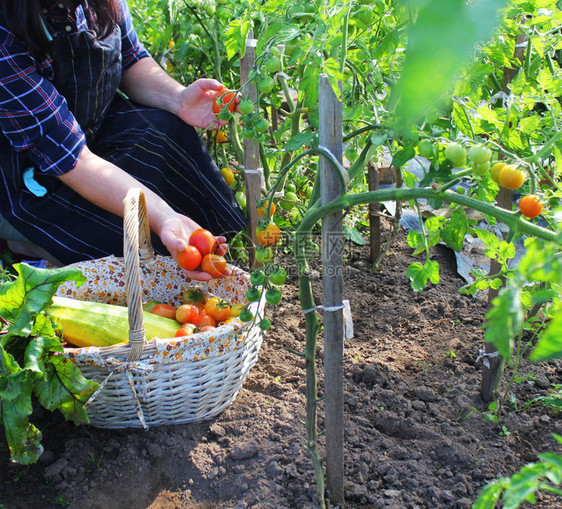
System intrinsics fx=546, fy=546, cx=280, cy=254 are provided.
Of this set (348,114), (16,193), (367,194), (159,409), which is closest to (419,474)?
(159,409)

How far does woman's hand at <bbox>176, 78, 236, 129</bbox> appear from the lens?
226cm

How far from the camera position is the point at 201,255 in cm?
184

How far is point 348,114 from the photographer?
1323mm

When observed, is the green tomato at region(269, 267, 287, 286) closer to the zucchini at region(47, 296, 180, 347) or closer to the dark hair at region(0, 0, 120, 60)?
the zucchini at region(47, 296, 180, 347)

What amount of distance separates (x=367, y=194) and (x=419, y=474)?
34.9 inches

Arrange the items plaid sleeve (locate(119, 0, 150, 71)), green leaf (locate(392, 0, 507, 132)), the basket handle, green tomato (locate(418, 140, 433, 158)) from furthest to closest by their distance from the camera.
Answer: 1. plaid sleeve (locate(119, 0, 150, 71))
2. the basket handle
3. green tomato (locate(418, 140, 433, 158))
4. green leaf (locate(392, 0, 507, 132))

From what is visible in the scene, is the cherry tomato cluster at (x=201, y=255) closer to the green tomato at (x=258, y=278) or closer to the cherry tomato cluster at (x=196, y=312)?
the cherry tomato cluster at (x=196, y=312)

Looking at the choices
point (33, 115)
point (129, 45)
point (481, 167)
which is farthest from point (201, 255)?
point (129, 45)

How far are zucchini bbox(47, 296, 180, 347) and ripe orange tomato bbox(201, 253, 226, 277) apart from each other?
0.26 metres

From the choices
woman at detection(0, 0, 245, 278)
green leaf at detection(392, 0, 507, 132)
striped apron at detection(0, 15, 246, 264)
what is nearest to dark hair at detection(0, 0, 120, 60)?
woman at detection(0, 0, 245, 278)

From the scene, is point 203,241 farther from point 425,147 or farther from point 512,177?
point 512,177

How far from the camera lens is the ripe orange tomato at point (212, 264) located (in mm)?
1847

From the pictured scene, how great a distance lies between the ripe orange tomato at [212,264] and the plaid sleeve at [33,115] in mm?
589

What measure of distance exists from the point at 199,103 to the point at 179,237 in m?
0.75
